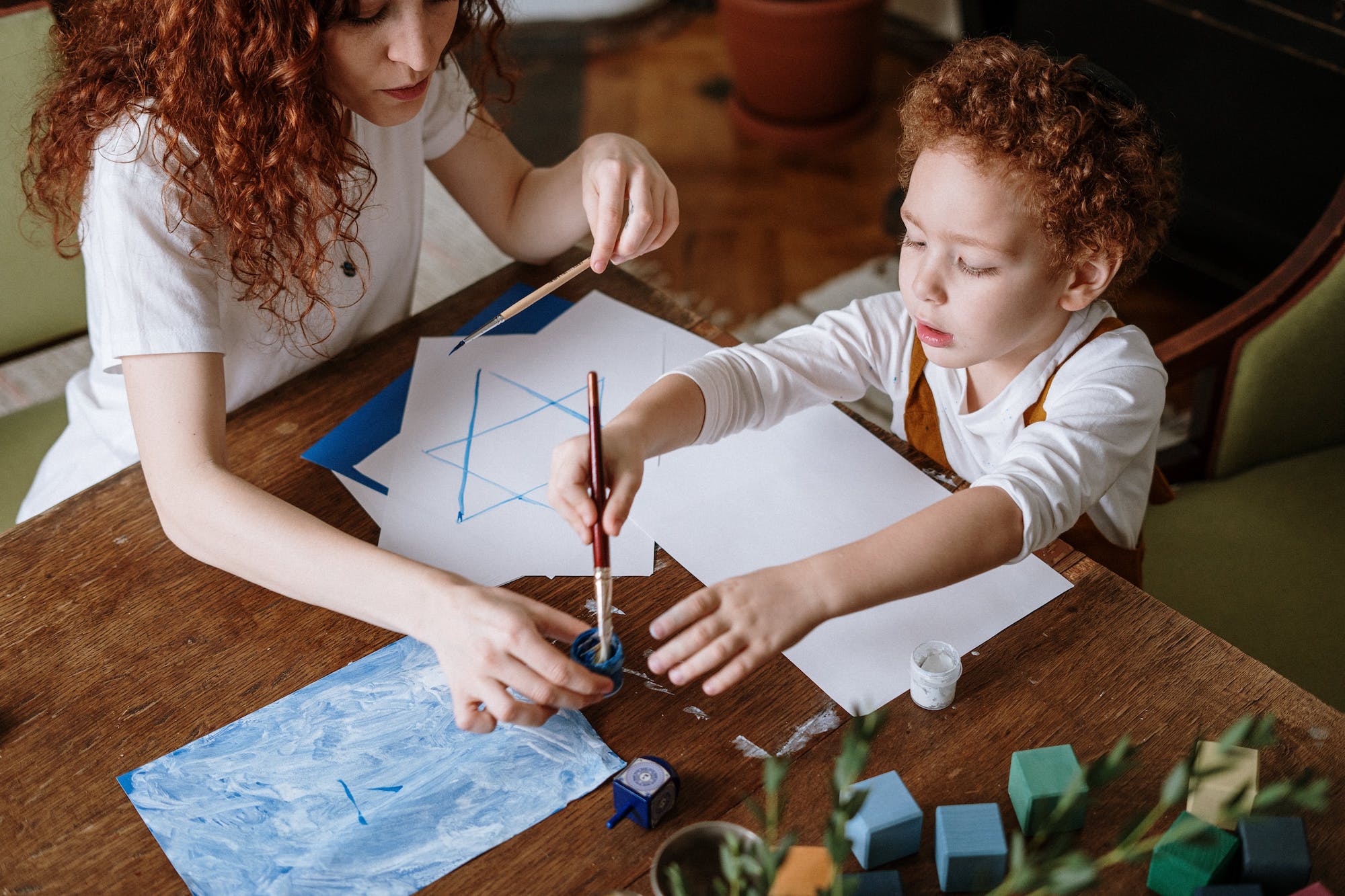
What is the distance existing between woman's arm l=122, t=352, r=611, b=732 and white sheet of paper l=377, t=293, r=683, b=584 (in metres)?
0.11

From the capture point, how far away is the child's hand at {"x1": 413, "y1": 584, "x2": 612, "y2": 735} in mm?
844

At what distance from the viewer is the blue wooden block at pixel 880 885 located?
0.77 metres

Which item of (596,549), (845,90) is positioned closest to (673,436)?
(596,549)

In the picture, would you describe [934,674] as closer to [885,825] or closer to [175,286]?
[885,825]

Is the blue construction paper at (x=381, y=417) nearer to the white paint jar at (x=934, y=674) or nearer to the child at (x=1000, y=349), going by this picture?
the child at (x=1000, y=349)

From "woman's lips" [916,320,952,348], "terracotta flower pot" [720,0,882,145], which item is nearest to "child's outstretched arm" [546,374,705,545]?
"woman's lips" [916,320,952,348]

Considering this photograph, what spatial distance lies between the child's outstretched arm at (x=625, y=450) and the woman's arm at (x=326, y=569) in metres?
0.10

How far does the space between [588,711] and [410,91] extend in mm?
633

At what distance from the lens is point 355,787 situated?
2.86 ft

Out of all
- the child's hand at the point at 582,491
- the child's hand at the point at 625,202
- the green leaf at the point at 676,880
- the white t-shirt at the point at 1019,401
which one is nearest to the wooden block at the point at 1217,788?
the white t-shirt at the point at 1019,401

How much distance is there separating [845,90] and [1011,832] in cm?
260

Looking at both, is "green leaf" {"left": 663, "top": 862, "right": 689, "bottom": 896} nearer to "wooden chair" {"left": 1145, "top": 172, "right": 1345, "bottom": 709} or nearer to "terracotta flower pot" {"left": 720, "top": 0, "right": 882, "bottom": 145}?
"wooden chair" {"left": 1145, "top": 172, "right": 1345, "bottom": 709}

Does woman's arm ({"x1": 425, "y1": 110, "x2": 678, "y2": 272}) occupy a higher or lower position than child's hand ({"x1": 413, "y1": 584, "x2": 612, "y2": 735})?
higher

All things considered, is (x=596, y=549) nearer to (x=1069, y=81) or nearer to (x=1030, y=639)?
(x=1030, y=639)
